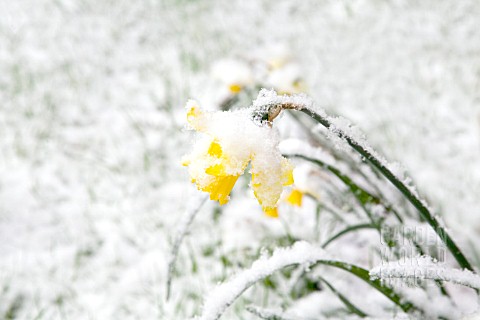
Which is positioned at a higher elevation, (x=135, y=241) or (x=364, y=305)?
(x=135, y=241)

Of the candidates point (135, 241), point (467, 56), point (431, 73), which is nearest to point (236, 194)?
point (135, 241)

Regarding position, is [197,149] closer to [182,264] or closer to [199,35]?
[182,264]

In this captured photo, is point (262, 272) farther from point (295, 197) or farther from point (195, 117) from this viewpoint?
Result: point (295, 197)

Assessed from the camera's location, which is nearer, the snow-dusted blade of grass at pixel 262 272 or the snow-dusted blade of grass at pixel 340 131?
the snow-dusted blade of grass at pixel 340 131

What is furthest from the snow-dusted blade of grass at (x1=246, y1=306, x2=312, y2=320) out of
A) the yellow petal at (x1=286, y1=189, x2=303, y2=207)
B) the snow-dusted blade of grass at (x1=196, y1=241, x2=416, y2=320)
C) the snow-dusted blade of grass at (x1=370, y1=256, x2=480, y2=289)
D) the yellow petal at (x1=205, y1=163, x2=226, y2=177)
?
the yellow petal at (x1=286, y1=189, x2=303, y2=207)

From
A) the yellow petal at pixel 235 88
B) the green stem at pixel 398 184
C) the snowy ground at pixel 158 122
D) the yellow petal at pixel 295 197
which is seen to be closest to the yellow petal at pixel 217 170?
the green stem at pixel 398 184

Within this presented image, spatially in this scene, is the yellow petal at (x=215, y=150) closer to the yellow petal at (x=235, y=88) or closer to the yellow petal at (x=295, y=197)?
the yellow petal at (x=295, y=197)

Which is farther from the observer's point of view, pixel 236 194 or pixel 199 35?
pixel 199 35
